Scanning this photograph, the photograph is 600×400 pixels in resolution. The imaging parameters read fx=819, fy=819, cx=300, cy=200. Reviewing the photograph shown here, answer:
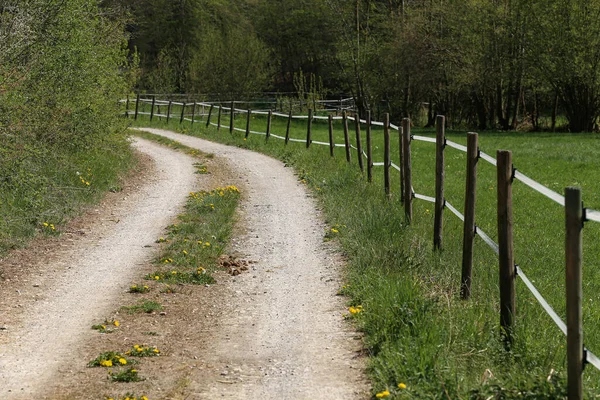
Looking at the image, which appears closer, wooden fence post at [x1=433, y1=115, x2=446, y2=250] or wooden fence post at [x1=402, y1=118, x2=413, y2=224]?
wooden fence post at [x1=433, y1=115, x2=446, y2=250]

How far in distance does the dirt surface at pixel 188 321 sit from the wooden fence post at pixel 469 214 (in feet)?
4.06

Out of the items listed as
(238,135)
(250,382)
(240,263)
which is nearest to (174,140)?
(238,135)

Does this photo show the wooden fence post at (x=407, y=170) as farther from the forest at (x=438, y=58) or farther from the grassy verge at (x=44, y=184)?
the forest at (x=438, y=58)

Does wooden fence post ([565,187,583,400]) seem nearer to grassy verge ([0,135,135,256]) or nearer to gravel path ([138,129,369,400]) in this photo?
gravel path ([138,129,369,400])

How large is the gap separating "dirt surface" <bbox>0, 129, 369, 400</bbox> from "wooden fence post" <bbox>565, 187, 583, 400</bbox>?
4.59 feet

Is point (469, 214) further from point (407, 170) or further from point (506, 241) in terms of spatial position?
point (407, 170)

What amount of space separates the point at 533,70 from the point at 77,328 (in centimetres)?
3674

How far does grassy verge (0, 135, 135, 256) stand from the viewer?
34.8ft

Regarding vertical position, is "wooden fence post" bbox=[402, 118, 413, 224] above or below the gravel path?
above

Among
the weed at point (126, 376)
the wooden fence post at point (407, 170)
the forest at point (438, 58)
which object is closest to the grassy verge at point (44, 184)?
the weed at point (126, 376)

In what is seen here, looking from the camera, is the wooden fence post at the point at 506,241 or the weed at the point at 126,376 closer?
the weed at the point at 126,376

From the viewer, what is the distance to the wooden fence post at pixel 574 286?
191 inches

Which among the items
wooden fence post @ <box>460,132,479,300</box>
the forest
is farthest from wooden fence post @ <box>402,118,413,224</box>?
the forest

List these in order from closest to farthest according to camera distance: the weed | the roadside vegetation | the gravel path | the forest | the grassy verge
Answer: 1. the gravel path
2. the weed
3. the grassy verge
4. the roadside vegetation
5. the forest
